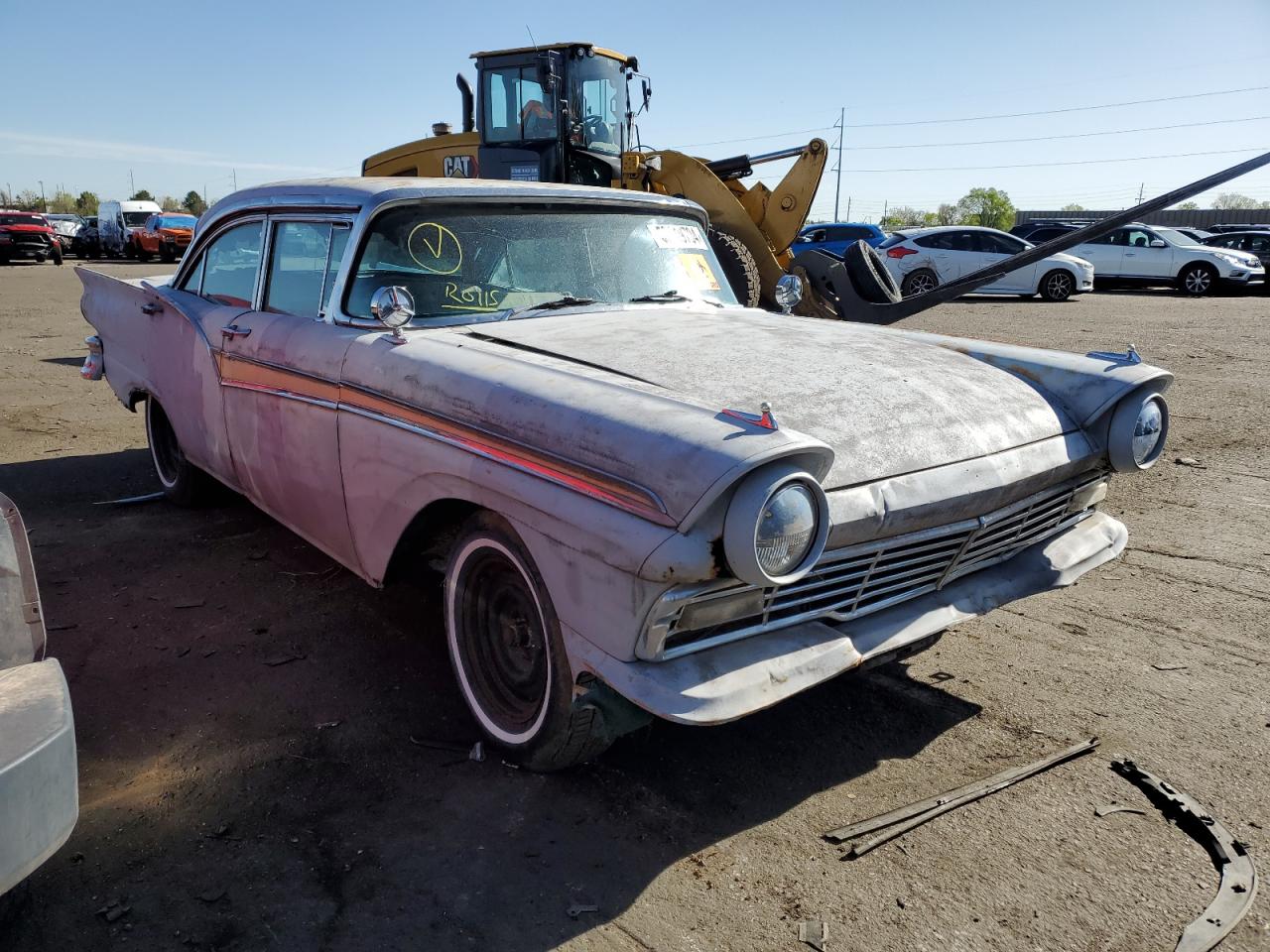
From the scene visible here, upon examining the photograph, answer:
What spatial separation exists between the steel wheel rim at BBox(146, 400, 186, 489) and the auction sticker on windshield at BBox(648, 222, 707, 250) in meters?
2.78

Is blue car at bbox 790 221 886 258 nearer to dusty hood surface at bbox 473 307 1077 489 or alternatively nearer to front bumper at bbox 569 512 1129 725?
dusty hood surface at bbox 473 307 1077 489

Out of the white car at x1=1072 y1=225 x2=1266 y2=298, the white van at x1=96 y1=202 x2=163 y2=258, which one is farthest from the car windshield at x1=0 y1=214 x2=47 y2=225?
the white car at x1=1072 y1=225 x2=1266 y2=298

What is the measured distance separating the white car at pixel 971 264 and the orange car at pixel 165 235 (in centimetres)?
2166

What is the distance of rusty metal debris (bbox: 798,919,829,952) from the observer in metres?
2.05

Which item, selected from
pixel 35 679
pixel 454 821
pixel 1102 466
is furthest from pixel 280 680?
pixel 1102 466

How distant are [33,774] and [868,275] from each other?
6139mm

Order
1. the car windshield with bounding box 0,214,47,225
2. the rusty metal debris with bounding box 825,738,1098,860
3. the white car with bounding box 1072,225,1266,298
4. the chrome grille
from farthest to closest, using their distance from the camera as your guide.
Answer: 1. the car windshield with bounding box 0,214,47,225
2. the white car with bounding box 1072,225,1266,298
3. the rusty metal debris with bounding box 825,738,1098,860
4. the chrome grille

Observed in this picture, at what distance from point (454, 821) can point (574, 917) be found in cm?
47

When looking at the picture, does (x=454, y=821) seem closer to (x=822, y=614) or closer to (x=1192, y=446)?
(x=822, y=614)

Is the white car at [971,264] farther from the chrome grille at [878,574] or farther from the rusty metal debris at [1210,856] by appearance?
the rusty metal debris at [1210,856]

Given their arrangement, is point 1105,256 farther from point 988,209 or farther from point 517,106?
point 988,209

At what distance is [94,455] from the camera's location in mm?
6098

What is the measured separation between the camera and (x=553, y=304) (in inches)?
138

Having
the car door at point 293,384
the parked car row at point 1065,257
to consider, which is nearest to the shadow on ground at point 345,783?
the car door at point 293,384
